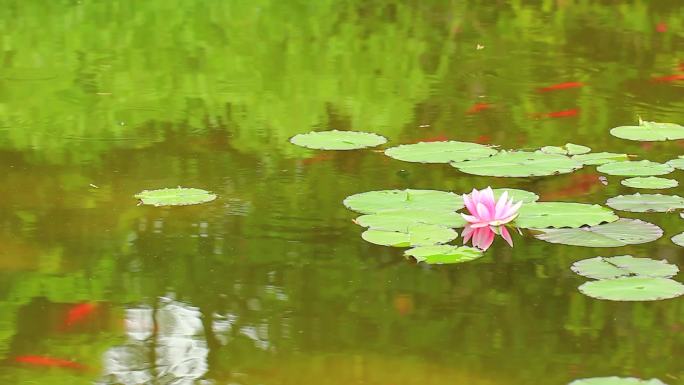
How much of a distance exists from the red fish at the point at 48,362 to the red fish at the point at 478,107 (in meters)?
2.09

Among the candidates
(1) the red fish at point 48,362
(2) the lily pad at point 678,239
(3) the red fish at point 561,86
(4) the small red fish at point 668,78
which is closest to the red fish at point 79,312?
(1) the red fish at point 48,362

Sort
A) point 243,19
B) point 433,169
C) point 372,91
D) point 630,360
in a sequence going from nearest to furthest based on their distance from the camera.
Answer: point 630,360 < point 433,169 < point 372,91 < point 243,19

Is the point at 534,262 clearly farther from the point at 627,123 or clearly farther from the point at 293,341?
the point at 627,123

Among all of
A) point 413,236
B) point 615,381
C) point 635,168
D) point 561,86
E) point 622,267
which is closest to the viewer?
point 615,381

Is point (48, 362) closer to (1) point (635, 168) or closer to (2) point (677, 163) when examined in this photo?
(1) point (635, 168)

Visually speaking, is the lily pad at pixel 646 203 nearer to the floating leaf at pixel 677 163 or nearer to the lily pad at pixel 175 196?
the floating leaf at pixel 677 163

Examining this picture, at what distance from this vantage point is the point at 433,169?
10.6ft

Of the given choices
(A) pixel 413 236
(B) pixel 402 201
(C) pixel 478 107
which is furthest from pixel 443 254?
(C) pixel 478 107

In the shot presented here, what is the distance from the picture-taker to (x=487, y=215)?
268cm

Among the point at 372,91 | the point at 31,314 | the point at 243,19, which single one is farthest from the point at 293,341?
the point at 243,19

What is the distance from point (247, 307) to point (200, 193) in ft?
2.33

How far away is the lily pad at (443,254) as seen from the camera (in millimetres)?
A: 2523

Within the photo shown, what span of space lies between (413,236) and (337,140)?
2.88ft

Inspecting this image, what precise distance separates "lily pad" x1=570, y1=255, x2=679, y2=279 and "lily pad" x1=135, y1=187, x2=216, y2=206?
0.97 m
